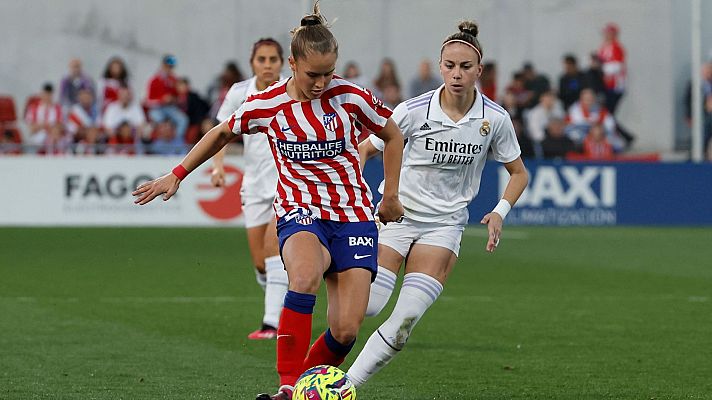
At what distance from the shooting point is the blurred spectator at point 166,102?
868 inches

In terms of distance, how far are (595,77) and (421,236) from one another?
17776mm

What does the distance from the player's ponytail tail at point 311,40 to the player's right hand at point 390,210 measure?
0.81 metres

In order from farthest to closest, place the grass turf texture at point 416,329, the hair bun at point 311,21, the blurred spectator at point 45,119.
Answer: the blurred spectator at point 45,119, the grass turf texture at point 416,329, the hair bun at point 311,21

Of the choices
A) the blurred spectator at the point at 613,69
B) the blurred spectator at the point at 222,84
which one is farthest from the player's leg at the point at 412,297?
the blurred spectator at the point at 613,69

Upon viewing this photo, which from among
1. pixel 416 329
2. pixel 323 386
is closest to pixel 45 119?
pixel 416 329

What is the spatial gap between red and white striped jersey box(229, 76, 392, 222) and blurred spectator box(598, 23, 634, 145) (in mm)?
18884

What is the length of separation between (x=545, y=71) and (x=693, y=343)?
17.8 meters

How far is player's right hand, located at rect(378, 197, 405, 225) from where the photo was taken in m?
6.90

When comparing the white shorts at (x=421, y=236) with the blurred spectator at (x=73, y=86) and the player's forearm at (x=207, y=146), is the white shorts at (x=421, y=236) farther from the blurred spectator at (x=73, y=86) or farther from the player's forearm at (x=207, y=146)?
the blurred spectator at (x=73, y=86)

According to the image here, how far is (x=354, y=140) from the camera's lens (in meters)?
6.86

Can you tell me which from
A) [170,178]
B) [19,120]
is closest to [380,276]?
[170,178]

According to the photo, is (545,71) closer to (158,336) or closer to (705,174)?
(705,174)

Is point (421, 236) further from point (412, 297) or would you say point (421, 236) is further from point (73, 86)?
point (73, 86)

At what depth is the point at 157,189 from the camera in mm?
6508
